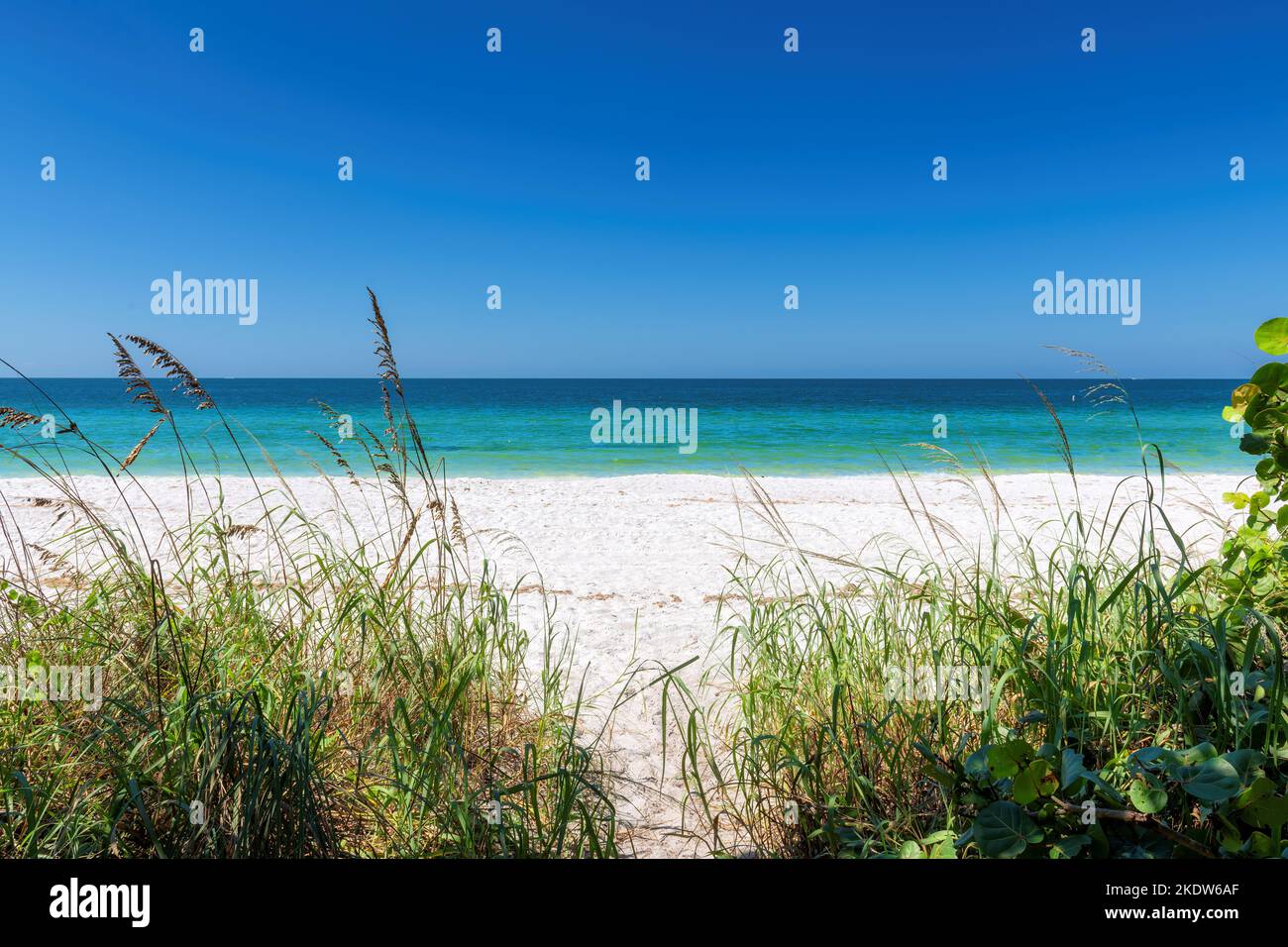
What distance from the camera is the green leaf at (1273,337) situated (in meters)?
1.90

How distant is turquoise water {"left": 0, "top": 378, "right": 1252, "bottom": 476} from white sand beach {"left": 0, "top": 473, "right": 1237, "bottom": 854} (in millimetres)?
958

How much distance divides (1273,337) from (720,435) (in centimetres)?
2404

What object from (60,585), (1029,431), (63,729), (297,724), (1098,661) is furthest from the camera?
(1029,431)

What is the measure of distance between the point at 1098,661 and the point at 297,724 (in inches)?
90.7

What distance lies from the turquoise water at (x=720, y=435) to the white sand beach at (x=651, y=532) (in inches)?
37.7
